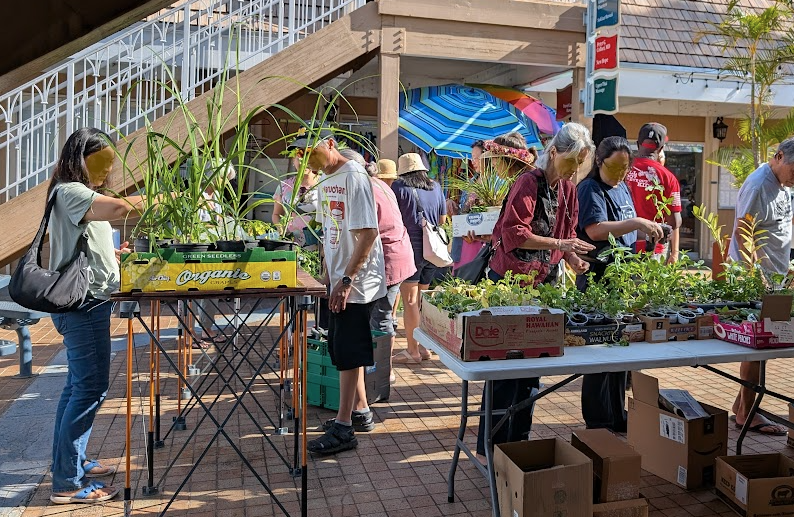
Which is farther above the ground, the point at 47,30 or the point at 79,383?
the point at 47,30

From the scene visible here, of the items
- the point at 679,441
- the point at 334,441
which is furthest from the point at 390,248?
the point at 679,441

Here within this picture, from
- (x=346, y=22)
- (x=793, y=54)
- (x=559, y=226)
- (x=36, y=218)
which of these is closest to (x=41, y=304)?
(x=559, y=226)

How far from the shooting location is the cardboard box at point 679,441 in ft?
12.4

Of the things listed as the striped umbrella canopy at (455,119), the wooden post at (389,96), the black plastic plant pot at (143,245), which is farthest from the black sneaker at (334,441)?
the striped umbrella canopy at (455,119)

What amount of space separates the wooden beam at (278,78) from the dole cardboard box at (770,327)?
5.30m

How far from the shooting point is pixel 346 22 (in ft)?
27.6

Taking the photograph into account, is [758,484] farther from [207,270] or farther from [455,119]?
[455,119]

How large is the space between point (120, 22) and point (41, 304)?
2.86 metres

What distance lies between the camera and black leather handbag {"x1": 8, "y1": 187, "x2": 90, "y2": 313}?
332 centimetres

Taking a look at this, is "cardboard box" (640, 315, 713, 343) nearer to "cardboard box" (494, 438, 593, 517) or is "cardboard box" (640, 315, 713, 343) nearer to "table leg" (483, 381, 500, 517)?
"cardboard box" (494, 438, 593, 517)

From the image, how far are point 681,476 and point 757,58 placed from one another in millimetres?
11330

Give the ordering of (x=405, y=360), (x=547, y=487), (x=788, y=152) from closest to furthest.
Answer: (x=547, y=487) < (x=788, y=152) < (x=405, y=360)

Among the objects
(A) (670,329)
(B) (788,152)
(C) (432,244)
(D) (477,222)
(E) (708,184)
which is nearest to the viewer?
(A) (670,329)

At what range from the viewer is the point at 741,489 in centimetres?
335
